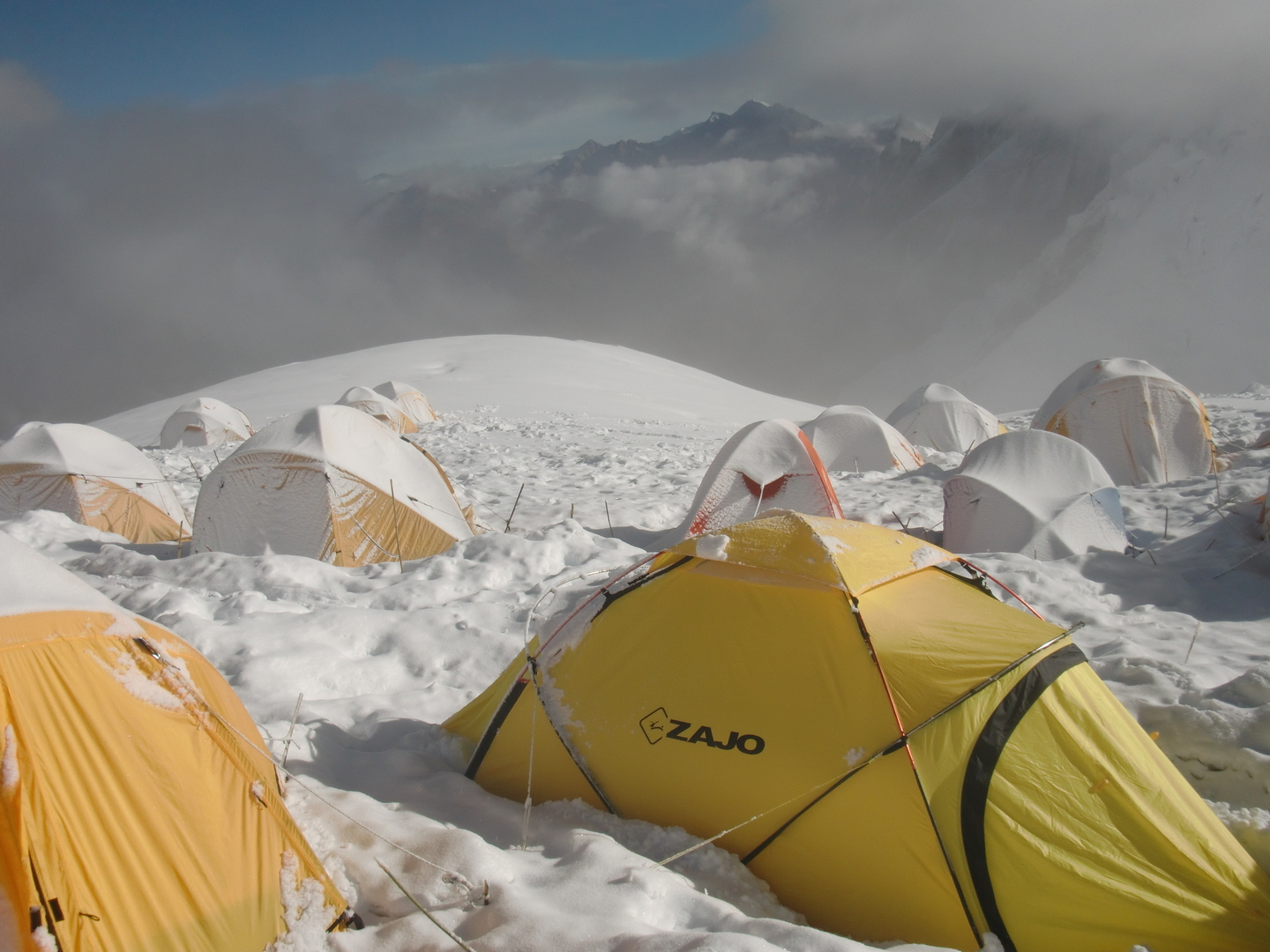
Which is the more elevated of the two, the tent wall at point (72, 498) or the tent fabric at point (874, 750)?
the tent wall at point (72, 498)

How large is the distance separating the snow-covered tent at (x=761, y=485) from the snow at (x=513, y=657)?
1.00m

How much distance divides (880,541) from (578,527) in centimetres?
423

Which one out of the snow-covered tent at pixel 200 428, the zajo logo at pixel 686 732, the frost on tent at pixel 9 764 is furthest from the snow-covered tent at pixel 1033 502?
the snow-covered tent at pixel 200 428

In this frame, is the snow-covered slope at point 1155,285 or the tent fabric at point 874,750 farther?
the snow-covered slope at point 1155,285

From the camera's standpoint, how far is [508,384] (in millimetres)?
28672

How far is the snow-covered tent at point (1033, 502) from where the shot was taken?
7.16m

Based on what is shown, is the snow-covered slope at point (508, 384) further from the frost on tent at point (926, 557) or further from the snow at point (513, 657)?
the frost on tent at point (926, 557)

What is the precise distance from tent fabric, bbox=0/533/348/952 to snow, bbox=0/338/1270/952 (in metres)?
0.13

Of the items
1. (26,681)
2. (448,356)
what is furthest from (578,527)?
(448,356)

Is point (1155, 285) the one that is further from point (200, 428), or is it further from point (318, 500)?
point (318, 500)

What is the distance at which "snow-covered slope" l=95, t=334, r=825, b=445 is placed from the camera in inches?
1005

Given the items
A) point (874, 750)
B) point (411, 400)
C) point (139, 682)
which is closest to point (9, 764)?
point (139, 682)

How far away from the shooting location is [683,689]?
3.12 meters

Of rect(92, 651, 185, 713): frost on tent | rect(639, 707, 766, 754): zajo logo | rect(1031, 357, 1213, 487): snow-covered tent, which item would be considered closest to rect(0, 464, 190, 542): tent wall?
rect(92, 651, 185, 713): frost on tent
